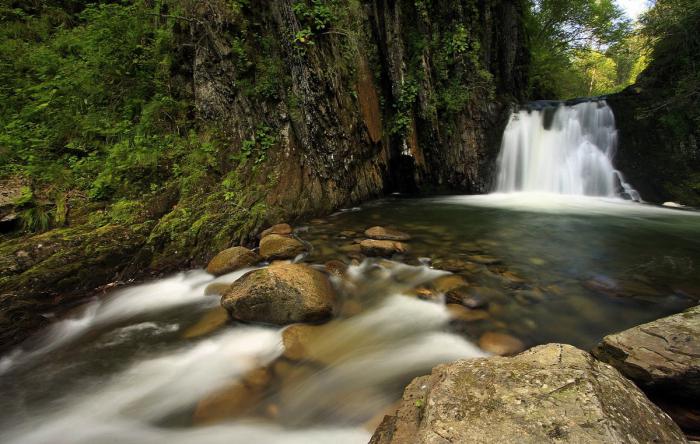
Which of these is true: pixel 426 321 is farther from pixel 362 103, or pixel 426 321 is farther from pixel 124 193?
pixel 362 103

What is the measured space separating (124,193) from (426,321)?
16.4 ft

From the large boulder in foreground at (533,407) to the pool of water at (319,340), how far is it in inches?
33.1

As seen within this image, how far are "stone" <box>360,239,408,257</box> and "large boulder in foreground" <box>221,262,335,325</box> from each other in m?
1.59

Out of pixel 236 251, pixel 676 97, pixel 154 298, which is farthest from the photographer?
pixel 676 97

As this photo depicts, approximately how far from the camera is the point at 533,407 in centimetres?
136

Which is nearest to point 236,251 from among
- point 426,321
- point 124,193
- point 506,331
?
point 124,193

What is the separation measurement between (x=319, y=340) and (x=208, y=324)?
4.25ft

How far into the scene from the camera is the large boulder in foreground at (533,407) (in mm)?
1243

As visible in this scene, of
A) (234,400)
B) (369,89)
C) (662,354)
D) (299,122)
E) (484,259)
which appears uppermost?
(369,89)

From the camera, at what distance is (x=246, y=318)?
3.31 m

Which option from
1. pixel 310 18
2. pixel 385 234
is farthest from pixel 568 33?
pixel 385 234

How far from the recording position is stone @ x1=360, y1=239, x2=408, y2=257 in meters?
4.89

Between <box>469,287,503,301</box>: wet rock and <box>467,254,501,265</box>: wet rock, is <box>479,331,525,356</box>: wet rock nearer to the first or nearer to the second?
<box>469,287,503,301</box>: wet rock

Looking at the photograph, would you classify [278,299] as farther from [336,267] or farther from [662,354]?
[662,354]
